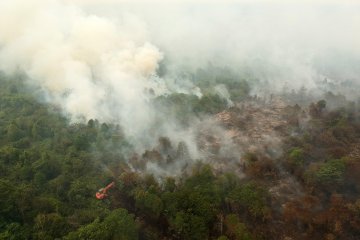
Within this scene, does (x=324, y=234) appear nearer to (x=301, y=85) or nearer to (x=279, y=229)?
(x=279, y=229)

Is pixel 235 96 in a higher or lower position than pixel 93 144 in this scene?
higher

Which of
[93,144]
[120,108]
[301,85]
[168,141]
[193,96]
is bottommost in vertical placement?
[93,144]

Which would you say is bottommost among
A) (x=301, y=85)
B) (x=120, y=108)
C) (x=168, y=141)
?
(x=168, y=141)

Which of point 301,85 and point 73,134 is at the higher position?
point 301,85

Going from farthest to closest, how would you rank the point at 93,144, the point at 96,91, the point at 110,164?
1. the point at 96,91
2. the point at 93,144
3. the point at 110,164

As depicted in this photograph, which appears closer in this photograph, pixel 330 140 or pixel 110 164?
pixel 110 164

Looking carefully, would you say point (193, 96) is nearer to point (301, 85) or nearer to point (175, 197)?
point (301, 85)

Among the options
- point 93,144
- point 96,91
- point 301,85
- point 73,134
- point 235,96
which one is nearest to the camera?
point 93,144

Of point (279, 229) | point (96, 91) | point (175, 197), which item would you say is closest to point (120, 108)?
point (96, 91)

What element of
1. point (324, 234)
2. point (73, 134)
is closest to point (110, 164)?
point (73, 134)
